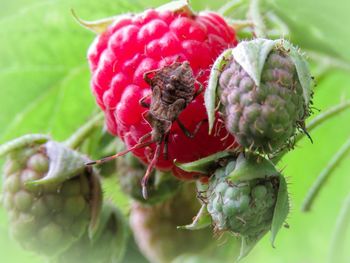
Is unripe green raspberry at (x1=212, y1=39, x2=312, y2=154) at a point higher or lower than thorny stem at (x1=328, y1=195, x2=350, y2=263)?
higher

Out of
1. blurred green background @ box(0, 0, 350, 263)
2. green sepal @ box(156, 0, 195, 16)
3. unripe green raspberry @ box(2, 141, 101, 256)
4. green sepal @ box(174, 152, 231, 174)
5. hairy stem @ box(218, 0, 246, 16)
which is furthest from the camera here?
blurred green background @ box(0, 0, 350, 263)

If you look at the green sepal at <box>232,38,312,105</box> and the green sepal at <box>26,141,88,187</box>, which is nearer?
the green sepal at <box>232,38,312,105</box>

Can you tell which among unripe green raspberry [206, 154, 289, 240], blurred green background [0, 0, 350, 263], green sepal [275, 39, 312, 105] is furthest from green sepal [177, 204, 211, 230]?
blurred green background [0, 0, 350, 263]

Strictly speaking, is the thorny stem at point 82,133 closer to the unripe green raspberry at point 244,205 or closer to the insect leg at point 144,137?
the insect leg at point 144,137

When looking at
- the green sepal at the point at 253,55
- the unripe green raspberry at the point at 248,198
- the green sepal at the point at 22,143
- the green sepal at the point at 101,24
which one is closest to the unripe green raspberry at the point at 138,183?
the green sepal at the point at 22,143

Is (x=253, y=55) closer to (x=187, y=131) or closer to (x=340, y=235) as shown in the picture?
(x=187, y=131)

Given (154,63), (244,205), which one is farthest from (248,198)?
(154,63)

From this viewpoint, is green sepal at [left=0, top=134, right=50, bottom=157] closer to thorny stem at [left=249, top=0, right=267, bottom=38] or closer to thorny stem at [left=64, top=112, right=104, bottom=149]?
thorny stem at [left=64, top=112, right=104, bottom=149]
